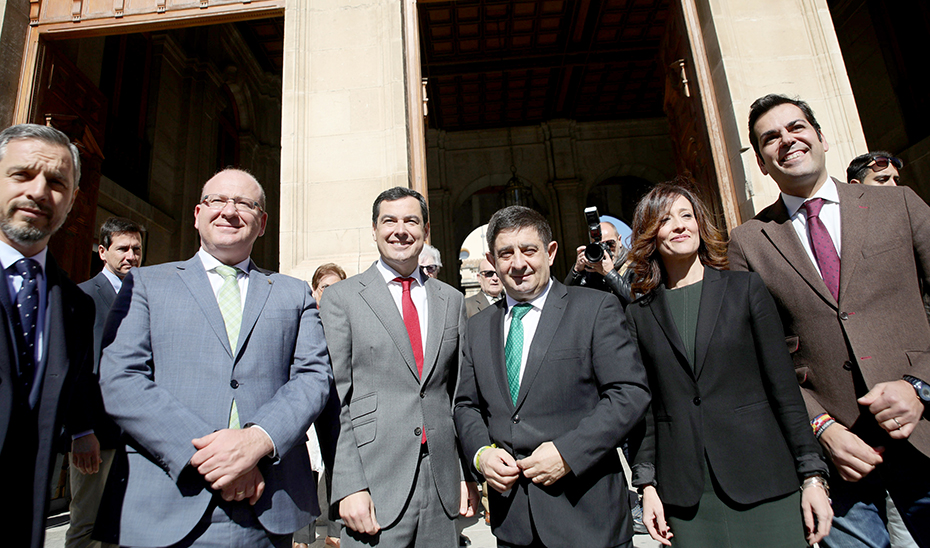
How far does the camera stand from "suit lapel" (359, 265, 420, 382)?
90.0 inches

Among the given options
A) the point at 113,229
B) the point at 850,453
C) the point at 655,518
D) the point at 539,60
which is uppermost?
the point at 539,60

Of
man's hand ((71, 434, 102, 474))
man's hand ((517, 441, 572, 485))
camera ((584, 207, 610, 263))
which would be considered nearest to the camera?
man's hand ((517, 441, 572, 485))

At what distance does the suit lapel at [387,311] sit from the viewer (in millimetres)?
2287

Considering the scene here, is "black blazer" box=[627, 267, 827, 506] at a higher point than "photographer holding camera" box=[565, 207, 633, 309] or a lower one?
lower

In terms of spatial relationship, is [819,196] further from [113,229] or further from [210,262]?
[113,229]

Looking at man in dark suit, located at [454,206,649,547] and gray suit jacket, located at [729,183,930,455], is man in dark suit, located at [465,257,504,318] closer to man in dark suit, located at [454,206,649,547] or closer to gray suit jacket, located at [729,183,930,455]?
man in dark suit, located at [454,206,649,547]

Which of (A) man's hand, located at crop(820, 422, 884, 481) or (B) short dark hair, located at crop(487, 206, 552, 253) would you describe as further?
(B) short dark hair, located at crop(487, 206, 552, 253)

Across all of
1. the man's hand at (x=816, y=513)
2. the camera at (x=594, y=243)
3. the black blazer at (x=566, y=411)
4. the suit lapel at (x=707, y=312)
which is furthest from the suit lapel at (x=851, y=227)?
the camera at (x=594, y=243)

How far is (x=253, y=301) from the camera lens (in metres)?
2.12

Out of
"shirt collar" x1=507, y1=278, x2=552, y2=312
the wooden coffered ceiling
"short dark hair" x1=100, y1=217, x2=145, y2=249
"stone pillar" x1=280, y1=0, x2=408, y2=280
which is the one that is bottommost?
"shirt collar" x1=507, y1=278, x2=552, y2=312

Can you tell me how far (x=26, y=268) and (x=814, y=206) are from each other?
10.2ft

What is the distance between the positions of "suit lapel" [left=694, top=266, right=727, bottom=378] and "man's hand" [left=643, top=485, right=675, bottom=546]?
0.51 m

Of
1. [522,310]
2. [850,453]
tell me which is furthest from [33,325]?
[850,453]

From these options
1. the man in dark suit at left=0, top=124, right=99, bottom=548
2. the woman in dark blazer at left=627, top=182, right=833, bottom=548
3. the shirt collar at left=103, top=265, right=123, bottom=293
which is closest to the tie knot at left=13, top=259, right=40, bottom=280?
the man in dark suit at left=0, top=124, right=99, bottom=548
